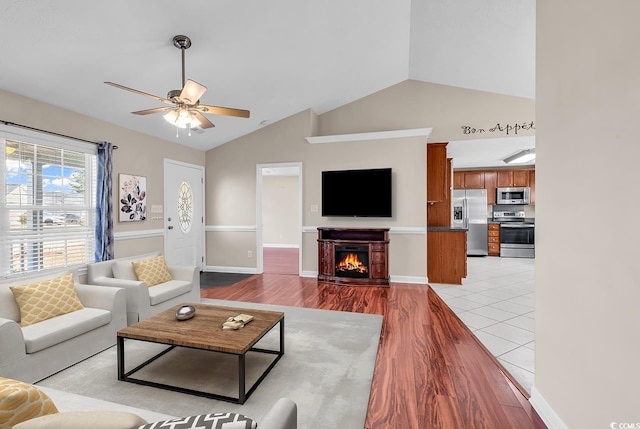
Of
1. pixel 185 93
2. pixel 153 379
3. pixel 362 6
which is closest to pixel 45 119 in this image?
pixel 185 93

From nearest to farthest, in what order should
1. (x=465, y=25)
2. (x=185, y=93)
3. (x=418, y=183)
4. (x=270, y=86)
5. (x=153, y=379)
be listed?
(x=153, y=379)
(x=185, y=93)
(x=465, y=25)
(x=270, y=86)
(x=418, y=183)

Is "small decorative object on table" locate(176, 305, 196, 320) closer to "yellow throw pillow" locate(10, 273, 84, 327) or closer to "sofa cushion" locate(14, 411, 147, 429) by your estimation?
"yellow throw pillow" locate(10, 273, 84, 327)

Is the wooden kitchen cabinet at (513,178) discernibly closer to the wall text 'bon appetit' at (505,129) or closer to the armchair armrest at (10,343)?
the wall text 'bon appetit' at (505,129)

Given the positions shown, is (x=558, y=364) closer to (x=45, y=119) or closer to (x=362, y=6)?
(x=362, y=6)

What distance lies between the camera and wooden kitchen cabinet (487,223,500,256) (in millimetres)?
7965

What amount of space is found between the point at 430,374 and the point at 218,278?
428 centimetres

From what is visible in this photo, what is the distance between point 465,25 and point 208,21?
10.2 ft

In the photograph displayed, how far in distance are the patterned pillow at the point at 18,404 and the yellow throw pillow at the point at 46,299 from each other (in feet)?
6.49

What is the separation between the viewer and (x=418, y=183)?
5059 mm

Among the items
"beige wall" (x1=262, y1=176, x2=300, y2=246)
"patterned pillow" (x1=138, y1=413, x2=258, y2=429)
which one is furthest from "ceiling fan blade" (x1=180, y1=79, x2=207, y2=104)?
"beige wall" (x1=262, y1=176, x2=300, y2=246)

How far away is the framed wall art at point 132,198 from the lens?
13.8ft

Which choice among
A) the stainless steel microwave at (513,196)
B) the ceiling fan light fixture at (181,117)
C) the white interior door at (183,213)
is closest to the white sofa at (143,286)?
the white interior door at (183,213)

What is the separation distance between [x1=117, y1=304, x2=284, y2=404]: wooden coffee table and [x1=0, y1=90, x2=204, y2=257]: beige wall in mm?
2492

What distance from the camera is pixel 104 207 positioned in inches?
149
